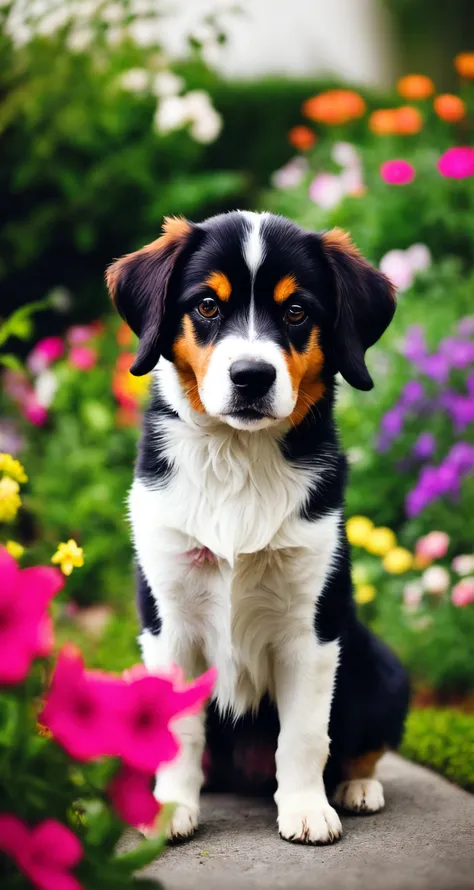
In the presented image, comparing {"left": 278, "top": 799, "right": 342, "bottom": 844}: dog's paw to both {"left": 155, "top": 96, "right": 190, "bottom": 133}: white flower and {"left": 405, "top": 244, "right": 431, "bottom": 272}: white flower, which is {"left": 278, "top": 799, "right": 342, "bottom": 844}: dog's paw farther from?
{"left": 155, "top": 96, "right": 190, "bottom": 133}: white flower

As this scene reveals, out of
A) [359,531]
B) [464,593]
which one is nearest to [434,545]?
[464,593]

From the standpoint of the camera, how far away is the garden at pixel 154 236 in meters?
4.52

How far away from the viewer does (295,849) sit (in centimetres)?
251

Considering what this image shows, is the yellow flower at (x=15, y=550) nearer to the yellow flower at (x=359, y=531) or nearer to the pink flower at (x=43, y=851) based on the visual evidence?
the pink flower at (x=43, y=851)

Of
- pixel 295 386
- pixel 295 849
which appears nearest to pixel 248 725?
pixel 295 849

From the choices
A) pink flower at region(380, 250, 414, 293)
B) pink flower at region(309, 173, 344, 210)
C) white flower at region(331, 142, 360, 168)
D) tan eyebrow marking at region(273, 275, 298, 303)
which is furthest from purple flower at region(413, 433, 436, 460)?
white flower at region(331, 142, 360, 168)

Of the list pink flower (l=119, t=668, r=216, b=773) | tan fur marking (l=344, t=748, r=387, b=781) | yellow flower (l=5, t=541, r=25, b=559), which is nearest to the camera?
pink flower (l=119, t=668, r=216, b=773)

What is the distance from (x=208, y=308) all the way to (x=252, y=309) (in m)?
0.13

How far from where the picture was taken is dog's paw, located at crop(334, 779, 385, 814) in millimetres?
2885

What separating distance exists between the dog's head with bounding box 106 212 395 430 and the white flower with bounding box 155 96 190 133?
3619 mm

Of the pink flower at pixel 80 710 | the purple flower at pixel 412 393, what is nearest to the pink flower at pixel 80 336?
the purple flower at pixel 412 393

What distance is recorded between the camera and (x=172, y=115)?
6203mm

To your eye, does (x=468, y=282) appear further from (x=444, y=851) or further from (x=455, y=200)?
(x=444, y=851)

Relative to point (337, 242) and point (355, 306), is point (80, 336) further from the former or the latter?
point (355, 306)
